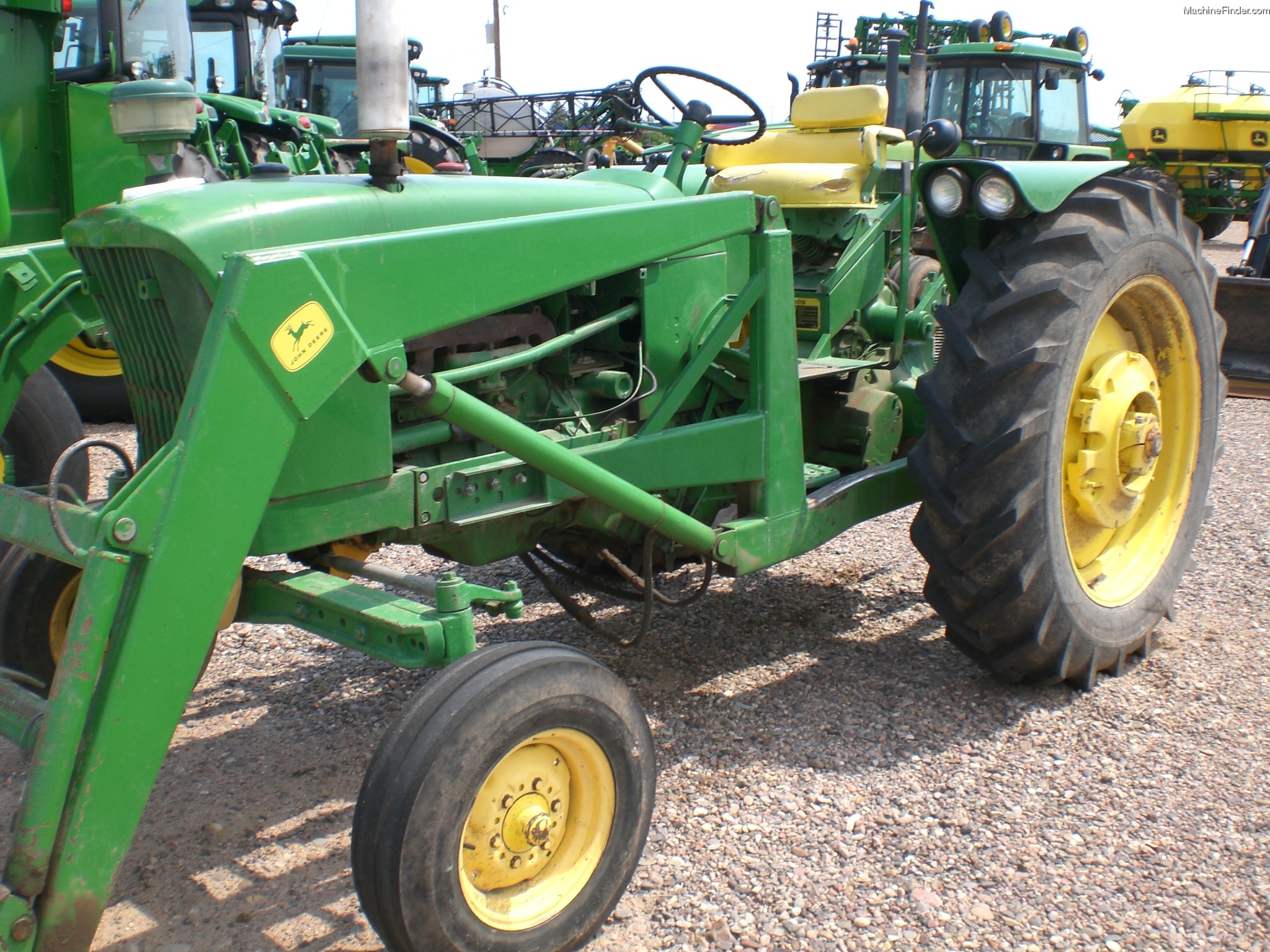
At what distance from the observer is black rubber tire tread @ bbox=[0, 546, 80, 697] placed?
110 inches

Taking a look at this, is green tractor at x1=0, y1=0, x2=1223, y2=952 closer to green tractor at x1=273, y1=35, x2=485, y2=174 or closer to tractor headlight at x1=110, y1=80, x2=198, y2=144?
tractor headlight at x1=110, y1=80, x2=198, y2=144

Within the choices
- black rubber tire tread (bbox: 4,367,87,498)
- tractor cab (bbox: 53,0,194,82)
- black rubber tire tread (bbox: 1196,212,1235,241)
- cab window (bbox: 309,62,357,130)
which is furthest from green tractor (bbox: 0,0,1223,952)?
black rubber tire tread (bbox: 1196,212,1235,241)

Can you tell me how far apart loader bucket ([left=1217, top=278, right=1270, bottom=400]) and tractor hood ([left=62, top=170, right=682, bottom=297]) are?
146 inches

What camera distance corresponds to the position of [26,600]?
9.20 ft

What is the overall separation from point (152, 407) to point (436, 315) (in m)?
0.65

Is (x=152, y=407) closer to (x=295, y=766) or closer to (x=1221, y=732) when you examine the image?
(x=295, y=766)

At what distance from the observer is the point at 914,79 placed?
4.59 meters

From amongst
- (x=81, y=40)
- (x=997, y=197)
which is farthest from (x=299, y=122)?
(x=997, y=197)

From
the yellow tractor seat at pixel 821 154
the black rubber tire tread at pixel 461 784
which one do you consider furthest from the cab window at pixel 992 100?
the black rubber tire tread at pixel 461 784

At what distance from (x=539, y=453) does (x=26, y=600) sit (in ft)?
4.41

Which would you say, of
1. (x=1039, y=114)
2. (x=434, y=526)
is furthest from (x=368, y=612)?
(x=1039, y=114)

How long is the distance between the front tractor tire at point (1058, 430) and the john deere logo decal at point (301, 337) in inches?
63.3

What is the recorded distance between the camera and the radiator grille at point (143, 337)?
7.43 feet

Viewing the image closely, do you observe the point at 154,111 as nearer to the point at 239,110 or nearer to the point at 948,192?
the point at 948,192
